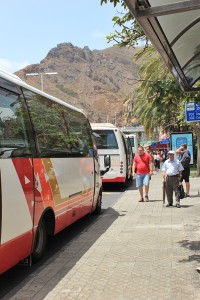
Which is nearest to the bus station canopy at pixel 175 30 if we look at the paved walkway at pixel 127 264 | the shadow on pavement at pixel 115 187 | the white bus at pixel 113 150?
the paved walkway at pixel 127 264

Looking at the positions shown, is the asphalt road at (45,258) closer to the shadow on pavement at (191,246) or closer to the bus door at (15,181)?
the bus door at (15,181)

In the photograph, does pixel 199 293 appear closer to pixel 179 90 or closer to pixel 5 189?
pixel 5 189

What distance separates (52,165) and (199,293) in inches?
125

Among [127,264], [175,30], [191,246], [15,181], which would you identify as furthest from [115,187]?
[175,30]

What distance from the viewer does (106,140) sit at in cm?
1836

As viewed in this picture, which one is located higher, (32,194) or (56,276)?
(32,194)

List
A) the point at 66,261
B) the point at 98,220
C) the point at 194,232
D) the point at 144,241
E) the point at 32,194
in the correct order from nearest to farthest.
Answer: the point at 32,194, the point at 66,261, the point at 144,241, the point at 194,232, the point at 98,220

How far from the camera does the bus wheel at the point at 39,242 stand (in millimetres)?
6660

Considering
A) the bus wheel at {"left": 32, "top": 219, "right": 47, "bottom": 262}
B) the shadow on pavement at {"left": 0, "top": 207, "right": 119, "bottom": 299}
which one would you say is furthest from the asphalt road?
the bus wheel at {"left": 32, "top": 219, "right": 47, "bottom": 262}

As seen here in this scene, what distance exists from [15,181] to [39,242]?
5.78ft

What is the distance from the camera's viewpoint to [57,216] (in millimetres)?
7402

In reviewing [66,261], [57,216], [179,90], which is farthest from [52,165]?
[179,90]

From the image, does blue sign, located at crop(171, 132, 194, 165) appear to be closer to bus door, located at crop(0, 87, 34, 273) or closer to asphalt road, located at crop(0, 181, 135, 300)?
asphalt road, located at crop(0, 181, 135, 300)

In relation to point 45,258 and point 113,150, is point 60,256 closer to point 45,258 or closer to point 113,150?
point 45,258
